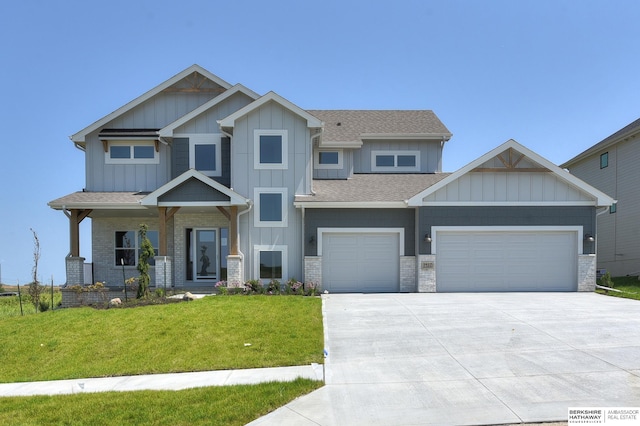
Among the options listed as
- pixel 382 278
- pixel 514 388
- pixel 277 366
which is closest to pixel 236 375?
pixel 277 366

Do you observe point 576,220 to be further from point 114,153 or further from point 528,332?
point 114,153

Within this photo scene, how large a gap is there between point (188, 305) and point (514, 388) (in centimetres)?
883

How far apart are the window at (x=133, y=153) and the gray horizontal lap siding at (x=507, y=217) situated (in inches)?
448

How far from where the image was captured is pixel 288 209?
15859 mm

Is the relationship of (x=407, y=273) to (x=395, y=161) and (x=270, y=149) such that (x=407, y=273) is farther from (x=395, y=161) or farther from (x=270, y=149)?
(x=270, y=149)

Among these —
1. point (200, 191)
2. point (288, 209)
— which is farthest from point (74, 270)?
point (288, 209)

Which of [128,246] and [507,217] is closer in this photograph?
[507,217]

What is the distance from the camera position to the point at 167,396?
240 inches

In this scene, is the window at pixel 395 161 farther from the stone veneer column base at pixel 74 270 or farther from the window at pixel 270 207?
the stone veneer column base at pixel 74 270

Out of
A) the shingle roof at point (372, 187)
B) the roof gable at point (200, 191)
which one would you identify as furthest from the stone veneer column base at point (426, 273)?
the roof gable at point (200, 191)

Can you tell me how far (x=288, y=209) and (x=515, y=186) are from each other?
27.9 ft

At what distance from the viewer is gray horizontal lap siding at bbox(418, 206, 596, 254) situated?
48.8 ft

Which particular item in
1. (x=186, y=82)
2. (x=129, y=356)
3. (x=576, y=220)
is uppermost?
(x=186, y=82)

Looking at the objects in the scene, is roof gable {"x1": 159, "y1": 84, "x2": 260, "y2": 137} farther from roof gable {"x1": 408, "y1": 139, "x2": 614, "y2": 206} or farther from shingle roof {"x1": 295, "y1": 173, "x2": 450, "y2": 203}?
roof gable {"x1": 408, "y1": 139, "x2": 614, "y2": 206}
